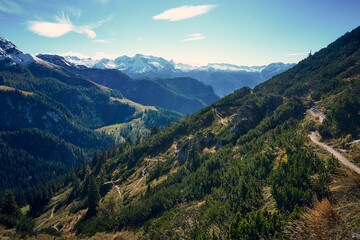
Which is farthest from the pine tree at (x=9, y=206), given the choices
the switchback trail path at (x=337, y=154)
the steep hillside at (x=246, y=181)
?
the switchback trail path at (x=337, y=154)

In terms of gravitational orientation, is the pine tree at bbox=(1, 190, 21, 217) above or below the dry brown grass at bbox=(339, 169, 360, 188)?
below

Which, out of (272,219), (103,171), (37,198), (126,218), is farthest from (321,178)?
(37,198)

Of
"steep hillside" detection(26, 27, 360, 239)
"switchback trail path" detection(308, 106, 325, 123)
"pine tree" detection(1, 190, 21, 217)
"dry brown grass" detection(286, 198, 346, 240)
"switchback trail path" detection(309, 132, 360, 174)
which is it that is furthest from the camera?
"switchback trail path" detection(308, 106, 325, 123)

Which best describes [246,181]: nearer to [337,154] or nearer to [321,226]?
[337,154]

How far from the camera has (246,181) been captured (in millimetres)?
44094

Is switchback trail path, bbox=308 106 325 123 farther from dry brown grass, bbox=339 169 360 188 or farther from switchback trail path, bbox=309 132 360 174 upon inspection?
dry brown grass, bbox=339 169 360 188

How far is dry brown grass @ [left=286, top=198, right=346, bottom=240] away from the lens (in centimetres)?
1251

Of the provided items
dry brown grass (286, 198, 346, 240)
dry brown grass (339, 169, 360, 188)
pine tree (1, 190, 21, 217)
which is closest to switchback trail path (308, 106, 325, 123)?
dry brown grass (339, 169, 360, 188)

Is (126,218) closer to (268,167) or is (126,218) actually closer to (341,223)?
(268,167)

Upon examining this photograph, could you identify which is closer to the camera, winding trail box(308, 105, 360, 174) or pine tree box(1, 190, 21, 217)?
winding trail box(308, 105, 360, 174)

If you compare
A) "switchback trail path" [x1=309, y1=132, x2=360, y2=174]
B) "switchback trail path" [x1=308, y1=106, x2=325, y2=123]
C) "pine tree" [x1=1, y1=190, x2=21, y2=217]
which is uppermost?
"switchback trail path" [x1=308, y1=106, x2=325, y2=123]

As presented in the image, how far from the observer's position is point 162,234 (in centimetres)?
3950

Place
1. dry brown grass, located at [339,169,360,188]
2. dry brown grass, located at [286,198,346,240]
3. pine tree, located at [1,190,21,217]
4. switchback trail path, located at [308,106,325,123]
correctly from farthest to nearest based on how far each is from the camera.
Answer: switchback trail path, located at [308,106,325,123] < pine tree, located at [1,190,21,217] < dry brown grass, located at [339,169,360,188] < dry brown grass, located at [286,198,346,240]

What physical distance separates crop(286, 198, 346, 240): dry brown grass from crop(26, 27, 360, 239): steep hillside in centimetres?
7
